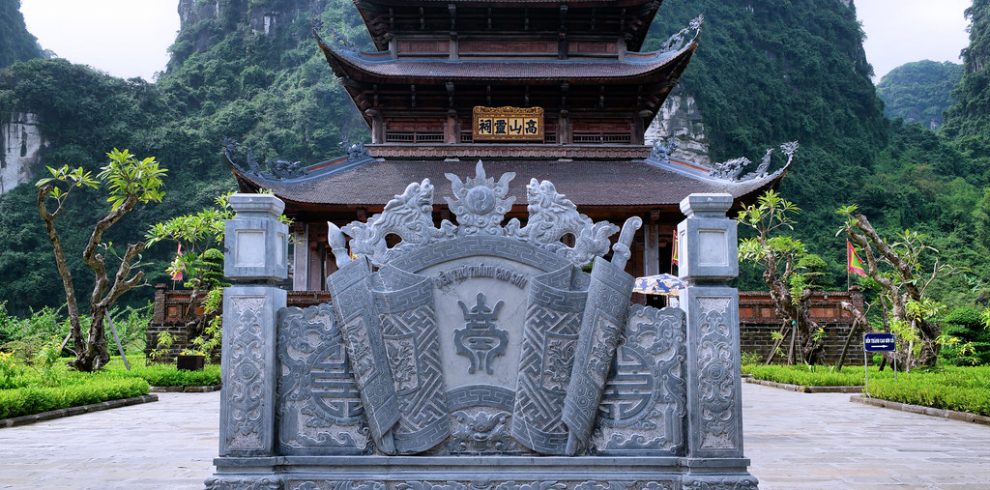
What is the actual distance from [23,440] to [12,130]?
4306 cm

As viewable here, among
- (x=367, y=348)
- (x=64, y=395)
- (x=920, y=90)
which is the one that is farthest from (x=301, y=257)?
(x=920, y=90)

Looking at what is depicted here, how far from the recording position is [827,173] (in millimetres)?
47531

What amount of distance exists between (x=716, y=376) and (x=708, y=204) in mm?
1011

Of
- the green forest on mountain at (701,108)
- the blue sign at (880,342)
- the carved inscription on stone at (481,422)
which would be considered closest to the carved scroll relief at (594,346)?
the carved inscription on stone at (481,422)

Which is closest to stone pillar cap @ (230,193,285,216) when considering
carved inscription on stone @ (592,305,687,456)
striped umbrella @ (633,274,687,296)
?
carved inscription on stone @ (592,305,687,456)

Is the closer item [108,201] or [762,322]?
[108,201]

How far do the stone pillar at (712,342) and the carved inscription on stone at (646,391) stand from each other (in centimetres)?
8

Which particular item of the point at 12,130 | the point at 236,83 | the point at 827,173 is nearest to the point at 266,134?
the point at 236,83

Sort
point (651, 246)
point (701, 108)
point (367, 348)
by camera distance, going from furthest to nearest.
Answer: point (701, 108)
point (651, 246)
point (367, 348)

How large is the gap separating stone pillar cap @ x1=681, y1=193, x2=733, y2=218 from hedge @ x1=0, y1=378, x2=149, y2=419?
9064mm

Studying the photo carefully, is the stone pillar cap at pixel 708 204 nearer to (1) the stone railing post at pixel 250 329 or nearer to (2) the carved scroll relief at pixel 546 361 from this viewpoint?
(2) the carved scroll relief at pixel 546 361

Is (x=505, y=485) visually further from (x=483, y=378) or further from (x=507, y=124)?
(x=507, y=124)

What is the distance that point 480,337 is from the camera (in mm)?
4434

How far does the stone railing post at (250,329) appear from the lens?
4.30 metres
